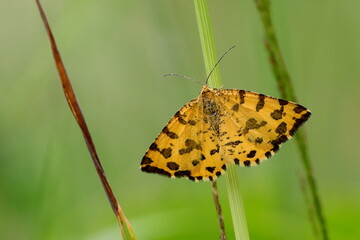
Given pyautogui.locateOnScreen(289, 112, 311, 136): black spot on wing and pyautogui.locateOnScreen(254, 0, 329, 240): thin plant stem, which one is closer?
pyautogui.locateOnScreen(254, 0, 329, 240): thin plant stem

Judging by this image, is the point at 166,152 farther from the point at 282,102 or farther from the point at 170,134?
the point at 282,102

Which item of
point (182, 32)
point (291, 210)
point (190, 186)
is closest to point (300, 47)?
point (182, 32)

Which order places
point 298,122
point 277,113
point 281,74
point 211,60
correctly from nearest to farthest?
point 211,60
point 281,74
point 298,122
point 277,113

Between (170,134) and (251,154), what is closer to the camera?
(251,154)

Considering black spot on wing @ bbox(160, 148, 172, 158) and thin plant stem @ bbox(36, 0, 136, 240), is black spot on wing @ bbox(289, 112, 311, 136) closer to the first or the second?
black spot on wing @ bbox(160, 148, 172, 158)

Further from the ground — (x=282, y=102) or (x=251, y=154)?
(x=282, y=102)

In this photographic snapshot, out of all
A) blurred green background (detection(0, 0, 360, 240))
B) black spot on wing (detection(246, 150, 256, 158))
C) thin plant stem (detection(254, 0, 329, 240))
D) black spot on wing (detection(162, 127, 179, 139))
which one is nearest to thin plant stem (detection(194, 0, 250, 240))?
thin plant stem (detection(254, 0, 329, 240))

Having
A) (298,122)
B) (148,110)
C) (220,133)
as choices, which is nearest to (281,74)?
(298,122)

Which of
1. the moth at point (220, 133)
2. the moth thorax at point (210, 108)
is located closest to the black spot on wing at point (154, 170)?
the moth at point (220, 133)

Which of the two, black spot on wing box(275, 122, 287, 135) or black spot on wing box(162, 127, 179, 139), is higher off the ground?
black spot on wing box(162, 127, 179, 139)
